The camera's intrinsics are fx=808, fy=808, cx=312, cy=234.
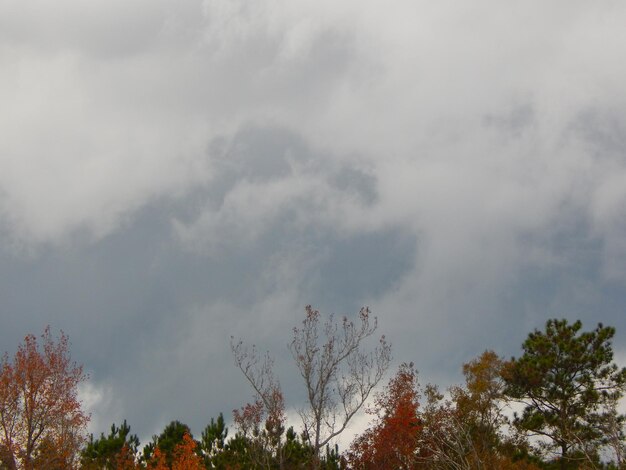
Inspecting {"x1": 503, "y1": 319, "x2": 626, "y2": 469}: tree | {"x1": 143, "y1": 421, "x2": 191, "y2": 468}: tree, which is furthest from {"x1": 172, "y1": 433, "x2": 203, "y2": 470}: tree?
{"x1": 503, "y1": 319, "x2": 626, "y2": 469}: tree

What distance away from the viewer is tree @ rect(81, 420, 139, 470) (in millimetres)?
41500

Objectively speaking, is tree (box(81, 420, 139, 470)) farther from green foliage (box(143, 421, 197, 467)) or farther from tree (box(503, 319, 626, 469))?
tree (box(503, 319, 626, 469))

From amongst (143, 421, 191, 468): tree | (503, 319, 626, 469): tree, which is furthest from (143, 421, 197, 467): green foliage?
(503, 319, 626, 469): tree

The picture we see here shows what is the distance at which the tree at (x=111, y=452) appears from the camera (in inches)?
1634

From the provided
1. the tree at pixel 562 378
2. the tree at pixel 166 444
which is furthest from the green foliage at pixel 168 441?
the tree at pixel 562 378

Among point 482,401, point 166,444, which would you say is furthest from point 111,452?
point 482,401

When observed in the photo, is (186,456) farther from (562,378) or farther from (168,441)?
(562,378)

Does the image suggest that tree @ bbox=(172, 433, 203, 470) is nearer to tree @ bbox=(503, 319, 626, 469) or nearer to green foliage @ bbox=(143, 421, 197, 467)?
green foliage @ bbox=(143, 421, 197, 467)

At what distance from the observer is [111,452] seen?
140 feet

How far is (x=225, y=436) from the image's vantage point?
44344 mm

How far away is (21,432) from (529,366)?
26.7 meters

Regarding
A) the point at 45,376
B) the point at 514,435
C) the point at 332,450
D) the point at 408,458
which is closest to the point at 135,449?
the point at 45,376

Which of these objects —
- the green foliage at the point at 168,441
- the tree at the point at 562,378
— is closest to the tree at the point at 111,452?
the green foliage at the point at 168,441

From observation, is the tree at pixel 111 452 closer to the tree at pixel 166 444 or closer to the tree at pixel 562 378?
the tree at pixel 166 444
